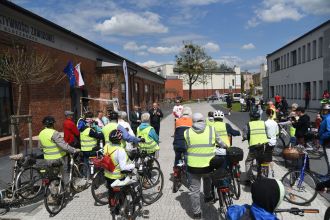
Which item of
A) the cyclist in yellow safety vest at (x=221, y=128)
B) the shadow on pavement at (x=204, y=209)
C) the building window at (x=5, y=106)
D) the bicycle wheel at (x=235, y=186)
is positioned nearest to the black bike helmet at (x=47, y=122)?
the shadow on pavement at (x=204, y=209)

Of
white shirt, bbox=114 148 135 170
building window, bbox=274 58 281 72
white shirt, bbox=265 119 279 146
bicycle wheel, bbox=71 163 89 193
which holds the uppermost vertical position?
building window, bbox=274 58 281 72

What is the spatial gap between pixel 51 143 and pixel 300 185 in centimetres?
501

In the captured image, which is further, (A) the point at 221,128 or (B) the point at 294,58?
(B) the point at 294,58

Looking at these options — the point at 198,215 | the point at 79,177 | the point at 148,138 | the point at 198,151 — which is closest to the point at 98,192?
the point at 79,177

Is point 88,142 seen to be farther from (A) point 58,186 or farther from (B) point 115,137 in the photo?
(B) point 115,137

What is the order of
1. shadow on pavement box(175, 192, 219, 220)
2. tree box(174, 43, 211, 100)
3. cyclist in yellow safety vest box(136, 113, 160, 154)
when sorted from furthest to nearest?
1. tree box(174, 43, 211, 100)
2. cyclist in yellow safety vest box(136, 113, 160, 154)
3. shadow on pavement box(175, 192, 219, 220)

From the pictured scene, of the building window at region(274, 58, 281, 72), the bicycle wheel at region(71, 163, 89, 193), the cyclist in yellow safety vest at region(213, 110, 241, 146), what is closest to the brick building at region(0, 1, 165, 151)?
the bicycle wheel at region(71, 163, 89, 193)

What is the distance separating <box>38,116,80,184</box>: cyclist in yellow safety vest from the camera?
702 centimetres

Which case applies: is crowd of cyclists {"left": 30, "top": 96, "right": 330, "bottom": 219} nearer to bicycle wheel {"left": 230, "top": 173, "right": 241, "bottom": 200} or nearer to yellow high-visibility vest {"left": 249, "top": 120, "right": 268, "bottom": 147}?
yellow high-visibility vest {"left": 249, "top": 120, "right": 268, "bottom": 147}

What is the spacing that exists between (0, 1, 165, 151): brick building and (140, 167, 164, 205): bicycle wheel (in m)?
5.95

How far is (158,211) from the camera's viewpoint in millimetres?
6625

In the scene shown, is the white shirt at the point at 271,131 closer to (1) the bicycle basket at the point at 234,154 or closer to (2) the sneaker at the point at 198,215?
(1) the bicycle basket at the point at 234,154

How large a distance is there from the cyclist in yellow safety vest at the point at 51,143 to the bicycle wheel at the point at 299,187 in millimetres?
4425

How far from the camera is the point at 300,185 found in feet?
22.5
